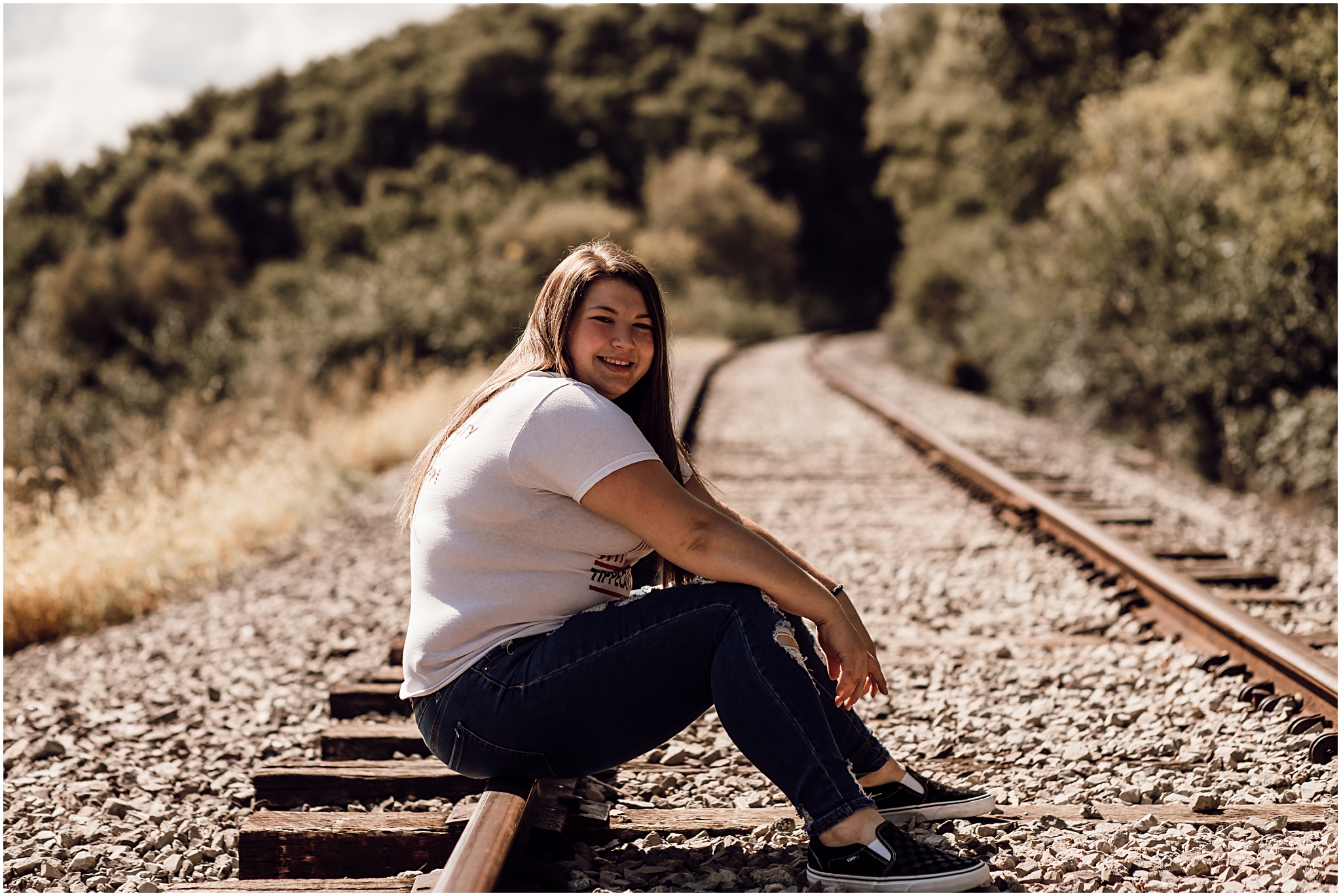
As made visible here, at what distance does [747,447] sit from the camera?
8297 mm

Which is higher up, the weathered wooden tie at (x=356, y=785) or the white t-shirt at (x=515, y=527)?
the white t-shirt at (x=515, y=527)

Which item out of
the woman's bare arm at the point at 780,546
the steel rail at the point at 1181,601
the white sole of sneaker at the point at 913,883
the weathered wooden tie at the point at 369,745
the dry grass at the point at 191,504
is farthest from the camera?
the dry grass at the point at 191,504

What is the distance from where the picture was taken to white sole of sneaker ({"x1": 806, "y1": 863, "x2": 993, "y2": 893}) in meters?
2.10

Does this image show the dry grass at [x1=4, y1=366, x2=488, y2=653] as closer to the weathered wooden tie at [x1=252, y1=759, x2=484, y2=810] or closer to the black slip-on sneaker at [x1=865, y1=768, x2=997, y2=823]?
the weathered wooden tie at [x1=252, y1=759, x2=484, y2=810]

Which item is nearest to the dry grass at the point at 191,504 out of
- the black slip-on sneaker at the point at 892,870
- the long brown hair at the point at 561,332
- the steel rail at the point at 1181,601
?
the long brown hair at the point at 561,332

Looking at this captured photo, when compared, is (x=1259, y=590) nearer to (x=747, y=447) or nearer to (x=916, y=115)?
(x=747, y=447)

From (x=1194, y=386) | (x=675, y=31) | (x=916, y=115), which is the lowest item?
(x=1194, y=386)

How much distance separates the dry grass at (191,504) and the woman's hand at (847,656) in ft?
5.91

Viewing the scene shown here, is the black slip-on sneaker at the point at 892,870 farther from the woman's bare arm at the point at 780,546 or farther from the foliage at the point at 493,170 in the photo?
the foliage at the point at 493,170

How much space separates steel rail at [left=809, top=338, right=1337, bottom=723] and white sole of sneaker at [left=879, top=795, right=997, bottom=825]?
3.70ft

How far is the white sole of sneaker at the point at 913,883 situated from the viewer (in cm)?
210

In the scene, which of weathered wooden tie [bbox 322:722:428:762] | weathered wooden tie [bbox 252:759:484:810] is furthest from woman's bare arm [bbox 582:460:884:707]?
weathered wooden tie [bbox 322:722:428:762]

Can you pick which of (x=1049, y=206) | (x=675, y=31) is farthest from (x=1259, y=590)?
(x=675, y=31)

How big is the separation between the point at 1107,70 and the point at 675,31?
46.3 m
